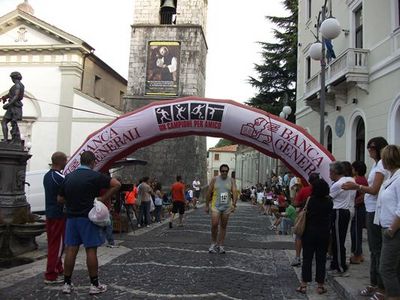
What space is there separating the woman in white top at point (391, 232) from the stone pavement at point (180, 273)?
4.81 ft

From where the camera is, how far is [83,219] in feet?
19.1

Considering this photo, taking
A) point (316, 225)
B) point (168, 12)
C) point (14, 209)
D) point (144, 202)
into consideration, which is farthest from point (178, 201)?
point (168, 12)

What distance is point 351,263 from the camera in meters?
7.89

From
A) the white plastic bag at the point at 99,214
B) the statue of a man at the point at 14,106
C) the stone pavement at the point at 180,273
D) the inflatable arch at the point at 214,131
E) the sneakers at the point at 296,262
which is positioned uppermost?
the statue of a man at the point at 14,106

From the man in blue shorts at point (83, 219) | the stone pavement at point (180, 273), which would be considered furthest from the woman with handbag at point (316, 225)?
the man in blue shorts at point (83, 219)

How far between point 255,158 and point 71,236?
5613 cm

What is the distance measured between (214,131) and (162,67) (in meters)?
26.0

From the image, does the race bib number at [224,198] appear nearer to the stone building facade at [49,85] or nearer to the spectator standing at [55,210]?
the spectator standing at [55,210]

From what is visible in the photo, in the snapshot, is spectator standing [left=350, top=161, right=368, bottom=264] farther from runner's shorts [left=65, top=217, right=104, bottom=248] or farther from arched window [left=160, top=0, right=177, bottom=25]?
arched window [left=160, top=0, right=177, bottom=25]

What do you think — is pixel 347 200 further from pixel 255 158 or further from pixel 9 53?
pixel 255 158

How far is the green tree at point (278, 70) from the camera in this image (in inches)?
Answer: 1390

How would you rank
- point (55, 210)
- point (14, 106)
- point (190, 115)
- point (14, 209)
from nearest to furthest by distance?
1. point (55, 210)
2. point (190, 115)
3. point (14, 209)
4. point (14, 106)

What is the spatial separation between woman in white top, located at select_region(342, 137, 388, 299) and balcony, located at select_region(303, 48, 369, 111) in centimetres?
1082

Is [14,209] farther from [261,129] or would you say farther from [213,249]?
[261,129]
